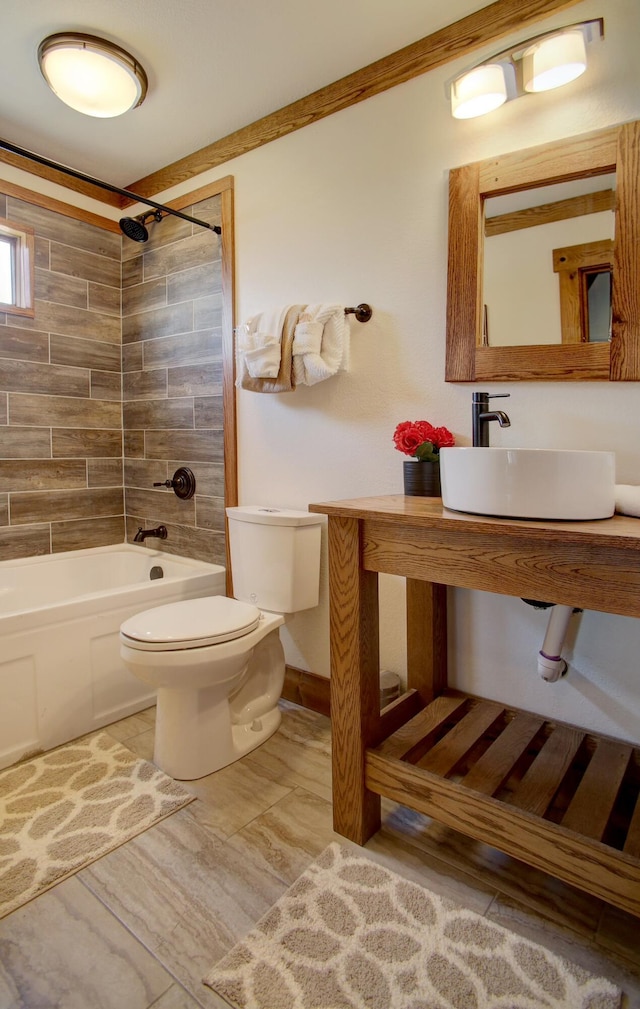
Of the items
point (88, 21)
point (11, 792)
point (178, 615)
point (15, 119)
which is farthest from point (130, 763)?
point (15, 119)

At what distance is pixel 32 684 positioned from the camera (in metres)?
1.84

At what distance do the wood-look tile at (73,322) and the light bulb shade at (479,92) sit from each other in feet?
6.53

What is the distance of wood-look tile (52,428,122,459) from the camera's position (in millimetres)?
2715

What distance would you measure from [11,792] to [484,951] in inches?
54.3

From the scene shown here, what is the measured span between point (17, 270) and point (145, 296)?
22.7 inches

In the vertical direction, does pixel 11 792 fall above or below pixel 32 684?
below

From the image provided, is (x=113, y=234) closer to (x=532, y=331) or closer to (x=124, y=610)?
(x=124, y=610)

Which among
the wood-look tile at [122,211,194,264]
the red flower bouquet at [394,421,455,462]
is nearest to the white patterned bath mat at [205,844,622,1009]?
the red flower bouquet at [394,421,455,462]

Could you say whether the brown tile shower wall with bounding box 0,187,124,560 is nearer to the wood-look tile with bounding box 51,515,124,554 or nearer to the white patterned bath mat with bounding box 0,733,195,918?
the wood-look tile with bounding box 51,515,124,554

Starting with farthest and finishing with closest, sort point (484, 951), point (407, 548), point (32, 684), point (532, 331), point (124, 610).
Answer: point (124, 610) < point (32, 684) < point (532, 331) < point (407, 548) < point (484, 951)

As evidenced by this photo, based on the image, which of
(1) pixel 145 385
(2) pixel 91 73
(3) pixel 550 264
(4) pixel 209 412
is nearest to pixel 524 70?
(3) pixel 550 264

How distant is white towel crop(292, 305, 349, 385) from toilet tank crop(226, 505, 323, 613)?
527 mm

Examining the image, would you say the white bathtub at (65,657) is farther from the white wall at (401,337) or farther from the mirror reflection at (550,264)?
the mirror reflection at (550,264)

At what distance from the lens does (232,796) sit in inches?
63.9
